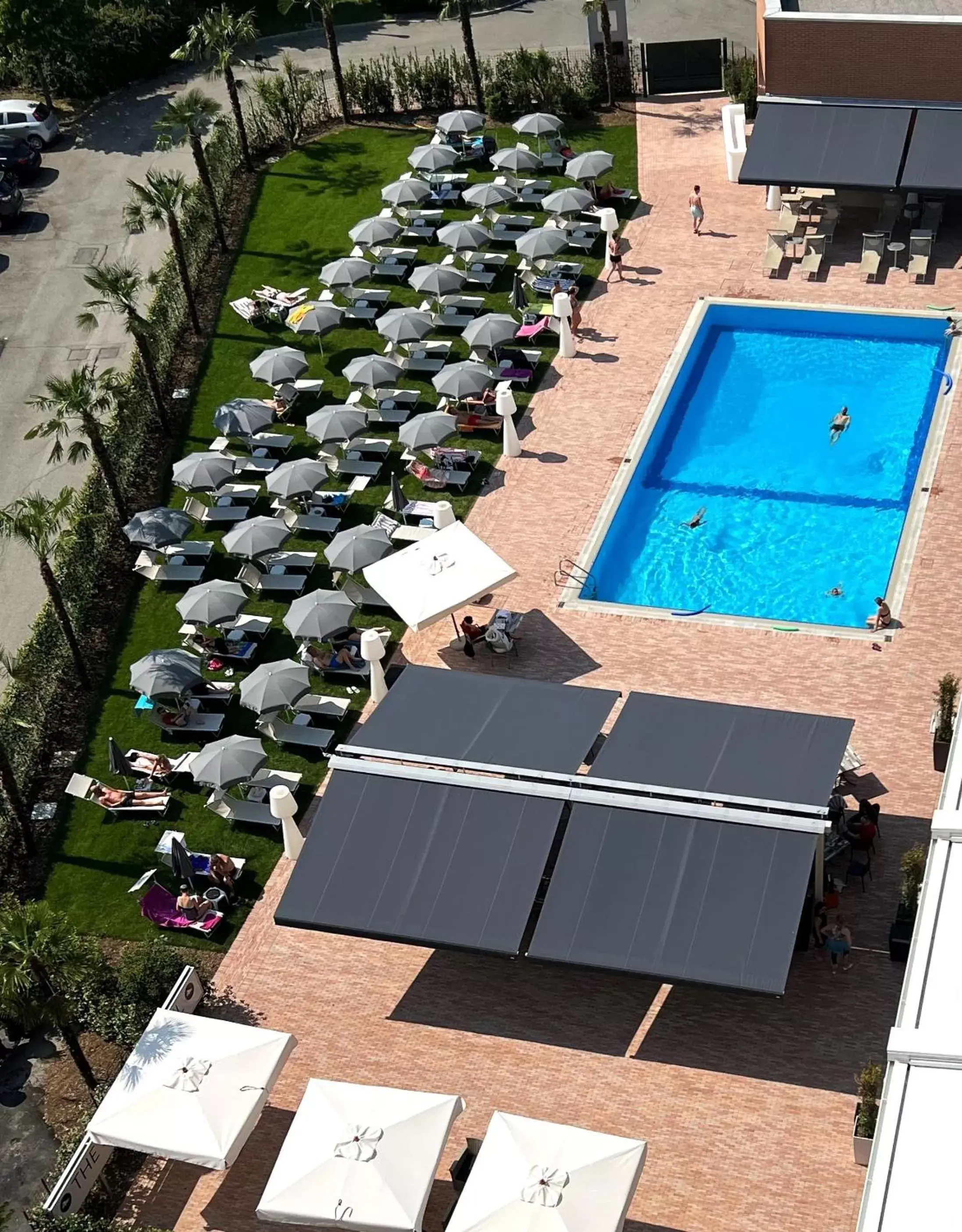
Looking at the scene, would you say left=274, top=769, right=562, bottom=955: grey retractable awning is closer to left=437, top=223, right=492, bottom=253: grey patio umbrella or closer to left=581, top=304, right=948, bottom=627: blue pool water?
left=581, top=304, right=948, bottom=627: blue pool water

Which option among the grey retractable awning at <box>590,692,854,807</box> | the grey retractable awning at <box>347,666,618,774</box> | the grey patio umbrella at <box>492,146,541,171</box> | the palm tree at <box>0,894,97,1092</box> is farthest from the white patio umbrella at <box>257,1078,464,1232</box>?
the grey patio umbrella at <box>492,146,541,171</box>

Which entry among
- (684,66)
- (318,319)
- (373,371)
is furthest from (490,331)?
(684,66)

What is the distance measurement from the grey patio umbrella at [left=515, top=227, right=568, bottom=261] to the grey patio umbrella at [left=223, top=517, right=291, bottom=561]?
1299 centimetres

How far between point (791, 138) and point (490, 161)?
33.0ft

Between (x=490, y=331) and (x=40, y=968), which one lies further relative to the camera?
(x=490, y=331)

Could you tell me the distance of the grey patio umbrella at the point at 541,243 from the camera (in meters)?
45.4

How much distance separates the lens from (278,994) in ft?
94.5

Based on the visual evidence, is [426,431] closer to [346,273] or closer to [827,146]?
[346,273]

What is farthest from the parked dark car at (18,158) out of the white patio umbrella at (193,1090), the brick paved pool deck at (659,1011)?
the white patio umbrella at (193,1090)

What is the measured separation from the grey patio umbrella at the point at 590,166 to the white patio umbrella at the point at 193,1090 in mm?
30051

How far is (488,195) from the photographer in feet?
158

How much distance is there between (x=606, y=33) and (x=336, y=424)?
20234 mm

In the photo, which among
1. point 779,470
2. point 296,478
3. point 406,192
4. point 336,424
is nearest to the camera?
point 296,478

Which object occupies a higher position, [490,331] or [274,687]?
[490,331]
